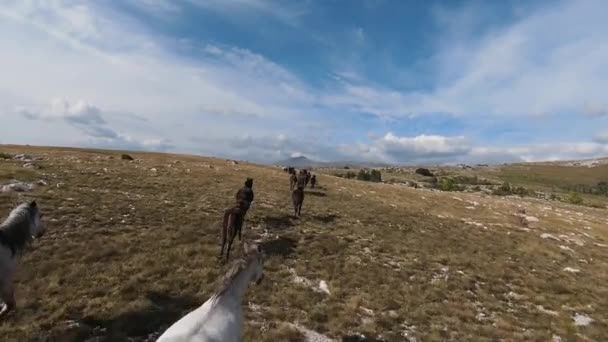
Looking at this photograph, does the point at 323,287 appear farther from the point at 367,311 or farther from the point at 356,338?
the point at 356,338

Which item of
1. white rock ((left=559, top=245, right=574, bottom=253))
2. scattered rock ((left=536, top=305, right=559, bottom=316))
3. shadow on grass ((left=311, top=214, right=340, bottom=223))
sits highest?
shadow on grass ((left=311, top=214, right=340, bottom=223))

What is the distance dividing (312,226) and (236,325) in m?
16.9

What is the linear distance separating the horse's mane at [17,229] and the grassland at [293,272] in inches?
77.1

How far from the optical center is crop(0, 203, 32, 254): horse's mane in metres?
10.5

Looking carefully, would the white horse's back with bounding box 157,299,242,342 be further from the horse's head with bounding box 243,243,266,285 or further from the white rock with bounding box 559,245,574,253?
the white rock with bounding box 559,245,574,253

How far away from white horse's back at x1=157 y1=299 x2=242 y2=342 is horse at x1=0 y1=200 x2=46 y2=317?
6093 millimetres

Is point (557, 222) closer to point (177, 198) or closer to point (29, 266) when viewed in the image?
point (177, 198)

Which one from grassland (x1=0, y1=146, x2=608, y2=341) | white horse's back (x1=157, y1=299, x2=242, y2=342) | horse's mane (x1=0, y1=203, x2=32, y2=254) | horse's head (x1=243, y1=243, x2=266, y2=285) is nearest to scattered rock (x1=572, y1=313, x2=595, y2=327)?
grassland (x1=0, y1=146, x2=608, y2=341)

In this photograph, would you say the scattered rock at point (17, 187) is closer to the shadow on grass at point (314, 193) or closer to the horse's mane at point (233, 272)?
the horse's mane at point (233, 272)

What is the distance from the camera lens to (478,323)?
1391cm

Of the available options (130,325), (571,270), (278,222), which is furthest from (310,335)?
(571,270)

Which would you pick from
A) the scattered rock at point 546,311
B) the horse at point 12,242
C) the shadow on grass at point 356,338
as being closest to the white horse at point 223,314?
the shadow on grass at point 356,338

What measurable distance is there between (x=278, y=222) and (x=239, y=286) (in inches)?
630

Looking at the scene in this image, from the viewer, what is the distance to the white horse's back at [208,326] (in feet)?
21.1
